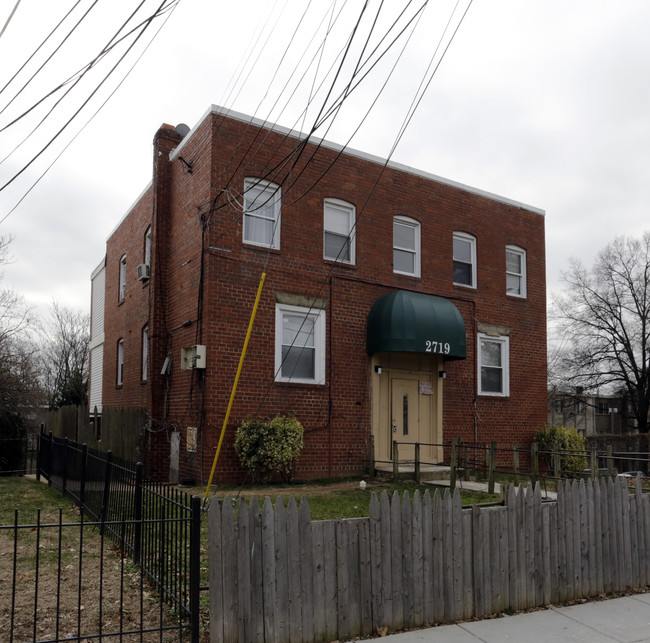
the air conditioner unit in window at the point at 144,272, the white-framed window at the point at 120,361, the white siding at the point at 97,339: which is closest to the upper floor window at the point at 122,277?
the white-framed window at the point at 120,361

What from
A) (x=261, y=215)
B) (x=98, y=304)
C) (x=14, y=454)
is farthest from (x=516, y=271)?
(x=14, y=454)

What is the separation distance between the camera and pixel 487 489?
1251cm

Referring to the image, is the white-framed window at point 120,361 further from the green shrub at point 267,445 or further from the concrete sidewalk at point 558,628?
the concrete sidewalk at point 558,628

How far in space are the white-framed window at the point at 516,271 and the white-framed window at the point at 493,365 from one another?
158 centimetres

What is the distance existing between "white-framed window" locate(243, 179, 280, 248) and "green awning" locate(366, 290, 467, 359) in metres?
2.90

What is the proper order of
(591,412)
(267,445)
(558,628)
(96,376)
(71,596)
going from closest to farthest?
(558,628)
(71,596)
(267,445)
(96,376)
(591,412)

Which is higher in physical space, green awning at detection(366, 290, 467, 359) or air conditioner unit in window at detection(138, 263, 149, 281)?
air conditioner unit in window at detection(138, 263, 149, 281)

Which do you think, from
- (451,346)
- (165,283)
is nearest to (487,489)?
(451,346)

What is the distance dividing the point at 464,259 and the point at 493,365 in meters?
3.03

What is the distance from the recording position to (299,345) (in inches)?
572

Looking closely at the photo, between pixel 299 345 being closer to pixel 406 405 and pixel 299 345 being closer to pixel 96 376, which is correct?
pixel 406 405

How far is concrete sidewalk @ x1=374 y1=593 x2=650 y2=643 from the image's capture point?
5641 mm

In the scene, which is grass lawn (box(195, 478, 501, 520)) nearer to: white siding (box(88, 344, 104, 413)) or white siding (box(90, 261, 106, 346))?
white siding (box(88, 344, 104, 413))

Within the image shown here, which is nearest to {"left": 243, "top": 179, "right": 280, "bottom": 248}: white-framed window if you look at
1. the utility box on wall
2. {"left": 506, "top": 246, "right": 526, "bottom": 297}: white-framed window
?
the utility box on wall
